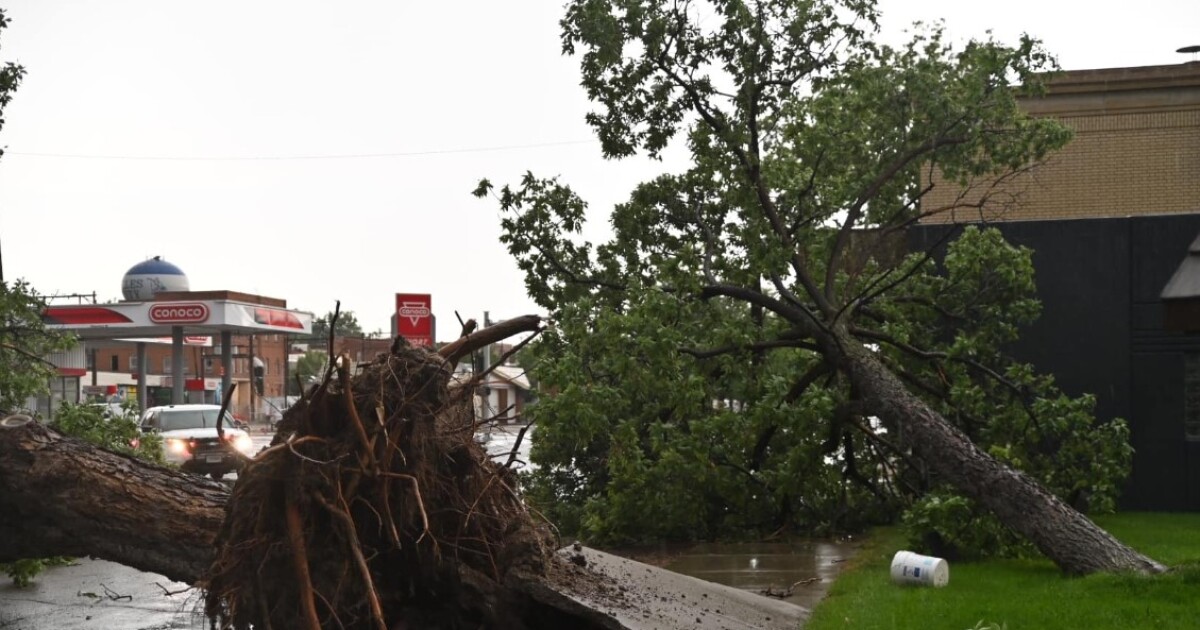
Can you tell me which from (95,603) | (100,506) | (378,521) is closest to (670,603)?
(378,521)

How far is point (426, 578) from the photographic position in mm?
7012

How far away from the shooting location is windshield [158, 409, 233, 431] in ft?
82.5

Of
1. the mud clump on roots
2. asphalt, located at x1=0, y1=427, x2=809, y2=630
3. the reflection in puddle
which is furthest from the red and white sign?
the mud clump on roots

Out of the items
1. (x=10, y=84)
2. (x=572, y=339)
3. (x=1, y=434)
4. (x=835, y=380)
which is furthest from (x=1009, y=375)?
(x=10, y=84)

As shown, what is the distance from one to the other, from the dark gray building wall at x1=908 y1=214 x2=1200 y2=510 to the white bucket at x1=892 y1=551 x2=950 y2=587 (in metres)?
7.55

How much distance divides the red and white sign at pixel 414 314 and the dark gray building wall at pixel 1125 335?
8.73 meters

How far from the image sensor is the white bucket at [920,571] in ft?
33.8

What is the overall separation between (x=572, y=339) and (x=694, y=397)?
4.37 ft

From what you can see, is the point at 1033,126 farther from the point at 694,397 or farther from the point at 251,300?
the point at 251,300

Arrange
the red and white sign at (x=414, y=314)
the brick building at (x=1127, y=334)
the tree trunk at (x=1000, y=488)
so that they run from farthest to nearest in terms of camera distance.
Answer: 1. the red and white sign at (x=414, y=314)
2. the brick building at (x=1127, y=334)
3. the tree trunk at (x=1000, y=488)

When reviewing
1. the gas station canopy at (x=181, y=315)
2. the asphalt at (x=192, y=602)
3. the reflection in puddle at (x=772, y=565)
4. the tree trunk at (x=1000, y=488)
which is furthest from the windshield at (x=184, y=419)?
the gas station canopy at (x=181, y=315)

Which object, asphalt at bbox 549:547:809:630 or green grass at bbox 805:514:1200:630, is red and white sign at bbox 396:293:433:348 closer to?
green grass at bbox 805:514:1200:630

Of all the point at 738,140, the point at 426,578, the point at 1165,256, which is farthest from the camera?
the point at 1165,256

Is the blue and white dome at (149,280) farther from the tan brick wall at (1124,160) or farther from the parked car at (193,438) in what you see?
the tan brick wall at (1124,160)
